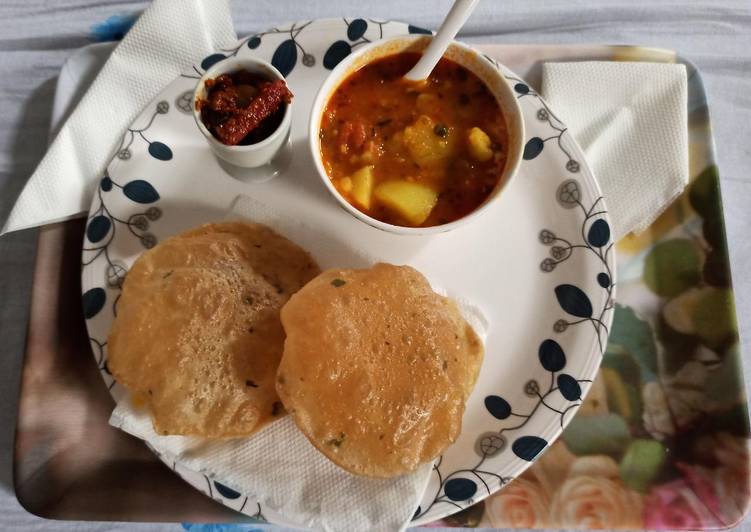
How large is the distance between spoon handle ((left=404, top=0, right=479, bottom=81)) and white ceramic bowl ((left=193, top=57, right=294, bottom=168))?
465 millimetres

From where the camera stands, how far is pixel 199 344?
1.67 m

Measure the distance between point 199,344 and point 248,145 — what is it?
65cm

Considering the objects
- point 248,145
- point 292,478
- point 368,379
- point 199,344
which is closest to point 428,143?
point 248,145

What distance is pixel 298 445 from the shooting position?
175 cm

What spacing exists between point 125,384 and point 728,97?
9.07 feet

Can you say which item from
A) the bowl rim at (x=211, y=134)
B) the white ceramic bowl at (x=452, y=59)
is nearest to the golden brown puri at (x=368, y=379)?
the white ceramic bowl at (x=452, y=59)

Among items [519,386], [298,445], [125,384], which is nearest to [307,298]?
[298,445]

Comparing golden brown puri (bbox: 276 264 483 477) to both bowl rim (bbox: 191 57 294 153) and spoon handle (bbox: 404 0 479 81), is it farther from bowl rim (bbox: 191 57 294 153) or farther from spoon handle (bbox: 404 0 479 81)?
spoon handle (bbox: 404 0 479 81)

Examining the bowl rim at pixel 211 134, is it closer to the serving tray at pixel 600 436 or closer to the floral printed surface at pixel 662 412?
the serving tray at pixel 600 436

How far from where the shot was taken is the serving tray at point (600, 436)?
1.90 m

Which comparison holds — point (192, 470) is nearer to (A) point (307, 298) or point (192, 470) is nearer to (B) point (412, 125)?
(A) point (307, 298)

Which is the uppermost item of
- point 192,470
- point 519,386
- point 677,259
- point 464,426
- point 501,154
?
point 501,154

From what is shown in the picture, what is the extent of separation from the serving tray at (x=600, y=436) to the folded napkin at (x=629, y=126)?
0.25m

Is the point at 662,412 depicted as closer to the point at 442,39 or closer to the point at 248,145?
the point at 442,39
